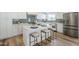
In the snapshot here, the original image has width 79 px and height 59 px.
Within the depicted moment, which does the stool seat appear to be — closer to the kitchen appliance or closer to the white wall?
the white wall

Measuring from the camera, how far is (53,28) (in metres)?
2.13

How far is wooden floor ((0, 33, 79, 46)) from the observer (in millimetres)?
2072

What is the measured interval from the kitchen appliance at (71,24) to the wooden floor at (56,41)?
9 centimetres

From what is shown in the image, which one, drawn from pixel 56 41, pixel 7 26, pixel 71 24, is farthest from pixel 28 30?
pixel 71 24

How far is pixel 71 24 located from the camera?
2115 millimetres

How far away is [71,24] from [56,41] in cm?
40

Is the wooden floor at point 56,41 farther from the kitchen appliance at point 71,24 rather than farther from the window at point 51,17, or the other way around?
the window at point 51,17

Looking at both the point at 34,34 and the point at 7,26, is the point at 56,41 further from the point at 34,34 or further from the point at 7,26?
the point at 7,26

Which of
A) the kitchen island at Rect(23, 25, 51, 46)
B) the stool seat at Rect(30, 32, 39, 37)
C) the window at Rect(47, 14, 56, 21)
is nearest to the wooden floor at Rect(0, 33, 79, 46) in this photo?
the kitchen island at Rect(23, 25, 51, 46)

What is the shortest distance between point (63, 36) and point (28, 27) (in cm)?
63
